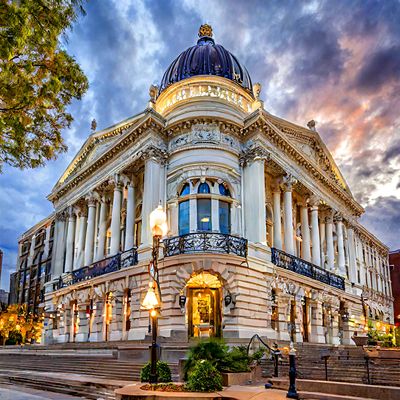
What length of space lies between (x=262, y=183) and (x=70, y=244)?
65.6 feet

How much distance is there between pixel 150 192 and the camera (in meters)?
27.6

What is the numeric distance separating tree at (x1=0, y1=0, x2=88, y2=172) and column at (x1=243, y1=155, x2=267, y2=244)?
16253mm

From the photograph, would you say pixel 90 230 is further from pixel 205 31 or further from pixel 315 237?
pixel 205 31

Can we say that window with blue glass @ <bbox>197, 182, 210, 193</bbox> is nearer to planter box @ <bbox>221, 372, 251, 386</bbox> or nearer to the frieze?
the frieze

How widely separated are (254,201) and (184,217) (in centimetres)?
Result: 453

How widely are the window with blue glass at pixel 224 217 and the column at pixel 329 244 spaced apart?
48.5 ft

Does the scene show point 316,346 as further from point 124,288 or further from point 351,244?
point 351,244

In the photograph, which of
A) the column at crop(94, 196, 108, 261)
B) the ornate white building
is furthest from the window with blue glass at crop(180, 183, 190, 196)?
the column at crop(94, 196, 108, 261)

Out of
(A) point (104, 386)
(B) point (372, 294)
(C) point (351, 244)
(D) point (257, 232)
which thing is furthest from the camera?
(B) point (372, 294)

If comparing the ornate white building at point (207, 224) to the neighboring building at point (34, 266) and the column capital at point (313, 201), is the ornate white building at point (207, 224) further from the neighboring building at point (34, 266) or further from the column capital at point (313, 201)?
the neighboring building at point (34, 266)

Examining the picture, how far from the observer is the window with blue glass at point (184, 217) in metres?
26.8

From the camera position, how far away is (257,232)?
26.8 meters

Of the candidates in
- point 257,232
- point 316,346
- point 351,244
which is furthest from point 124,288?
point 351,244

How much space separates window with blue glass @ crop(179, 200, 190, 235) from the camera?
26.8 metres
